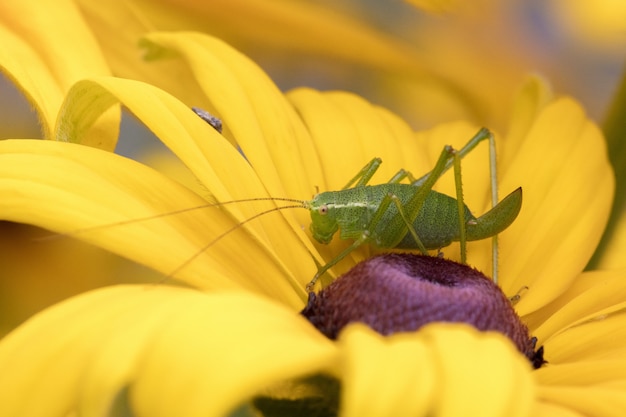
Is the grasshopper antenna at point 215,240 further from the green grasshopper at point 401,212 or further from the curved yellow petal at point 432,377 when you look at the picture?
the curved yellow petal at point 432,377

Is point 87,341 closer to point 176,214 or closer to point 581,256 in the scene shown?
point 176,214

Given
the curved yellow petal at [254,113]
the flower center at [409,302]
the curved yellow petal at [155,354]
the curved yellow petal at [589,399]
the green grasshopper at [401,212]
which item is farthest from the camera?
the green grasshopper at [401,212]

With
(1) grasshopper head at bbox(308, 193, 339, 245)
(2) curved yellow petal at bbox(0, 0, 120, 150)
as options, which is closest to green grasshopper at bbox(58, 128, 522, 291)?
(1) grasshopper head at bbox(308, 193, 339, 245)

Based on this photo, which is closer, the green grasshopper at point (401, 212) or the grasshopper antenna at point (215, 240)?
the grasshopper antenna at point (215, 240)

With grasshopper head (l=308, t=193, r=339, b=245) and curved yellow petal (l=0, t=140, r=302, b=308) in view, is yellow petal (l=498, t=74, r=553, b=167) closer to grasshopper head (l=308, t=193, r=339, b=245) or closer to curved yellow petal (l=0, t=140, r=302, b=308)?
grasshopper head (l=308, t=193, r=339, b=245)

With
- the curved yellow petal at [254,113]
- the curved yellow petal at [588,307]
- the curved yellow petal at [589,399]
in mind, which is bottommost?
the curved yellow petal at [589,399]

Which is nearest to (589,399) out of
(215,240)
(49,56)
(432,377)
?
(432,377)

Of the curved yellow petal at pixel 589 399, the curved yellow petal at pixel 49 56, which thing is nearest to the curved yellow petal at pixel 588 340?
the curved yellow petal at pixel 589 399
